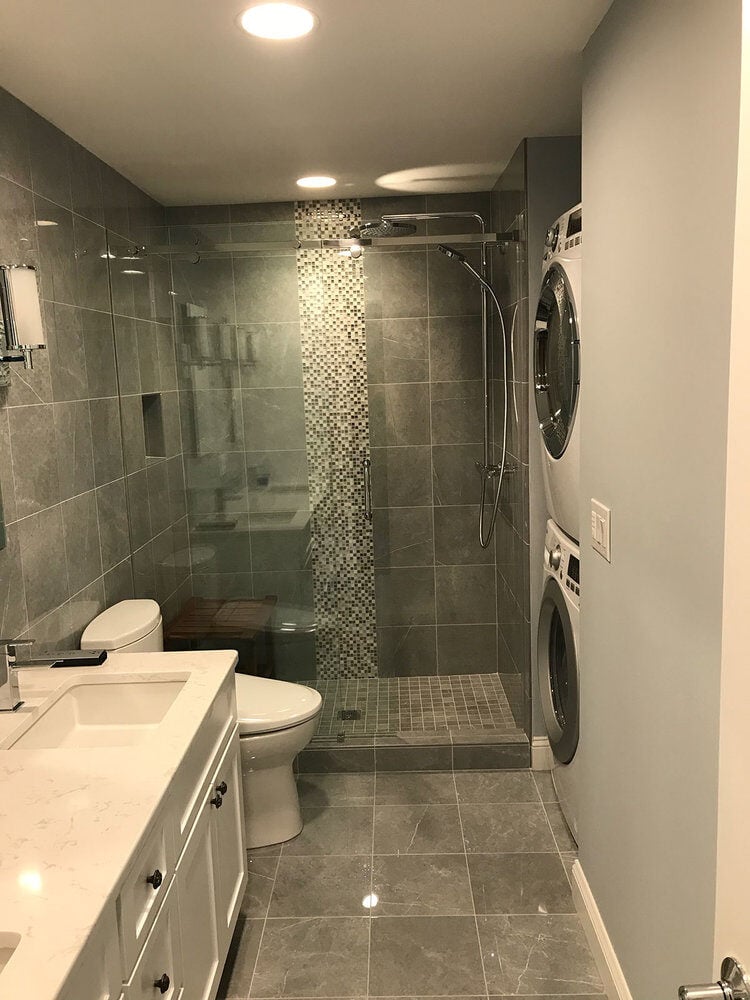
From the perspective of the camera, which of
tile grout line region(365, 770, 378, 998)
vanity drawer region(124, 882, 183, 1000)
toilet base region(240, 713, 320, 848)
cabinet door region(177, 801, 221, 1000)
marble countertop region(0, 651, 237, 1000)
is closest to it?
marble countertop region(0, 651, 237, 1000)

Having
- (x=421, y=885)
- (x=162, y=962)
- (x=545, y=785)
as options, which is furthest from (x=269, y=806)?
(x=162, y=962)

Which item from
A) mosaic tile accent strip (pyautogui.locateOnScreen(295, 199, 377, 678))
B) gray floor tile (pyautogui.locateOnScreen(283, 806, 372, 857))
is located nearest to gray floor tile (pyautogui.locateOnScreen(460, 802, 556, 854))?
gray floor tile (pyautogui.locateOnScreen(283, 806, 372, 857))

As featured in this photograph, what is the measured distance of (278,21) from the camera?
1.90 metres

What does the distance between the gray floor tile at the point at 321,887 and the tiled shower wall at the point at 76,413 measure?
1.03m

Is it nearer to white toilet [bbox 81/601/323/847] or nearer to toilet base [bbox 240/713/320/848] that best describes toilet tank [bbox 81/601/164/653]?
white toilet [bbox 81/601/323/847]

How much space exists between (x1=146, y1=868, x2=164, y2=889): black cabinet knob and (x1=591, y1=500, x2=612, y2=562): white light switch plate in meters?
1.19

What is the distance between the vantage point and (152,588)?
3.38 meters

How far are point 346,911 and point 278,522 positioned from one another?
1520mm

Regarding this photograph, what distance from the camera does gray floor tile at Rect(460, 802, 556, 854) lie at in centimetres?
280

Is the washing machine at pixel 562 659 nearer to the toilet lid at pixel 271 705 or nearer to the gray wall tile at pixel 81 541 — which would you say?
the toilet lid at pixel 271 705

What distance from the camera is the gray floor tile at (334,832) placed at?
9.27ft

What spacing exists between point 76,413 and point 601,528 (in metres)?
1.74

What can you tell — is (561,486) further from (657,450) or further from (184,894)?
(184,894)

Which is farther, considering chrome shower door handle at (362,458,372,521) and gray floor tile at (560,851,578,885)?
chrome shower door handle at (362,458,372,521)
